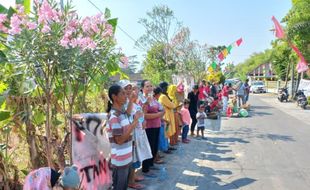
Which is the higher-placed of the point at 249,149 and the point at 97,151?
the point at 97,151

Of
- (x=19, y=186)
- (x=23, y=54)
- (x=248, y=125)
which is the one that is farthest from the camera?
(x=248, y=125)

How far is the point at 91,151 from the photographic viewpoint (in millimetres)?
4078

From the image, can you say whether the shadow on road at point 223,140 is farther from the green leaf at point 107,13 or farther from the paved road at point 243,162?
the green leaf at point 107,13

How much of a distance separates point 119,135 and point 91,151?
588mm

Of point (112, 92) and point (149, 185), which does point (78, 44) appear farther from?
point (149, 185)

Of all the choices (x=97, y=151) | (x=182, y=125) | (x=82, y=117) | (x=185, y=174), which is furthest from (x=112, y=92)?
(x=182, y=125)

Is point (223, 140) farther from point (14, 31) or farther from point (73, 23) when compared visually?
point (14, 31)

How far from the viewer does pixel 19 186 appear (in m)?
4.48

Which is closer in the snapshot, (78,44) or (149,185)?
(78,44)

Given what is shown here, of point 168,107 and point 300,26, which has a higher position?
point 300,26

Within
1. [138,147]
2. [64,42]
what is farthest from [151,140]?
[64,42]

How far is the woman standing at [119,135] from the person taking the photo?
146 inches

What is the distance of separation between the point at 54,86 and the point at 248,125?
9407 mm

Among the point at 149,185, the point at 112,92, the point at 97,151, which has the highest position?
the point at 112,92
